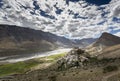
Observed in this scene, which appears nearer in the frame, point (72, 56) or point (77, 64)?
Answer: point (77, 64)

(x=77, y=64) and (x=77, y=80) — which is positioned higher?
(x=77, y=64)

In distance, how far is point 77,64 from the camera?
243 feet

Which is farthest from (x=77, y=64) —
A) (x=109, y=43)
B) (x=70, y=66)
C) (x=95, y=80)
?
(x=109, y=43)

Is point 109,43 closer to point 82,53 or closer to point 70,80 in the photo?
point 82,53

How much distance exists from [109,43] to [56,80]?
6346 inches

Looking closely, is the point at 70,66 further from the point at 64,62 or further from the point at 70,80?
the point at 70,80

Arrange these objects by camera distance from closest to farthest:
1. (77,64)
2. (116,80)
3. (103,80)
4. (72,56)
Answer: (116,80) → (103,80) → (77,64) → (72,56)

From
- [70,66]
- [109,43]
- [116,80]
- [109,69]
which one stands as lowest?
[116,80]

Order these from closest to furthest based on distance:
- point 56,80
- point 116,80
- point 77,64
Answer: point 116,80 → point 56,80 → point 77,64

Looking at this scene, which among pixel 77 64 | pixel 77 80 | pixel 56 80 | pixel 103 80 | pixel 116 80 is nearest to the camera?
pixel 116 80

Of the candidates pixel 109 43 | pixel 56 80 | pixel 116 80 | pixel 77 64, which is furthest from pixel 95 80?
pixel 109 43

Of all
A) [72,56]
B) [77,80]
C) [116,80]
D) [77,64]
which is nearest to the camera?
[116,80]

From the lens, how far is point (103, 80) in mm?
34781

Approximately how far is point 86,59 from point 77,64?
16.3 feet
